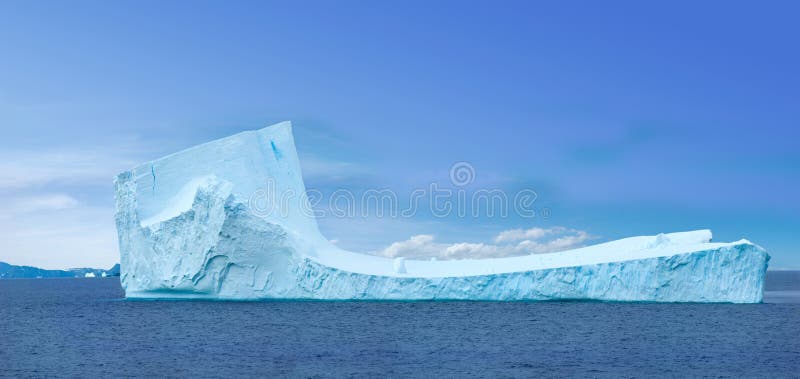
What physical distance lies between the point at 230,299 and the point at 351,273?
3.25 meters

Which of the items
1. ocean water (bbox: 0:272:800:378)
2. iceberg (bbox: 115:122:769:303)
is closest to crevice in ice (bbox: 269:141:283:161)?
iceberg (bbox: 115:122:769:303)

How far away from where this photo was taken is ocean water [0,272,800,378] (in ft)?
33.1

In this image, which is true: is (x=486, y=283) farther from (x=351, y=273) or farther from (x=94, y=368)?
(x=94, y=368)

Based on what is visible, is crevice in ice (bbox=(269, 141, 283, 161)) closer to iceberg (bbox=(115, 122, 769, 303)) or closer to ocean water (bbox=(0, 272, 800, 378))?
iceberg (bbox=(115, 122, 769, 303))

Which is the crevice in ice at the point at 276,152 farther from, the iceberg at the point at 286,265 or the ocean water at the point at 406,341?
the ocean water at the point at 406,341

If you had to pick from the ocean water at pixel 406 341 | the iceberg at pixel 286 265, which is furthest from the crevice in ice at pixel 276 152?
the ocean water at pixel 406 341

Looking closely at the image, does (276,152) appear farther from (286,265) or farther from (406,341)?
(406,341)

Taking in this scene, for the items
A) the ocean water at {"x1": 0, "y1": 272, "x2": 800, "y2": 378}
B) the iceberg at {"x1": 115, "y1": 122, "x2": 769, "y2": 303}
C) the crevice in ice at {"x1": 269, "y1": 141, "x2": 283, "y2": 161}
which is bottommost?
the ocean water at {"x1": 0, "y1": 272, "x2": 800, "y2": 378}

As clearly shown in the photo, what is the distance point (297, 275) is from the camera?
723 inches

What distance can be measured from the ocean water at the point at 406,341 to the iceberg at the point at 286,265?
0.48m

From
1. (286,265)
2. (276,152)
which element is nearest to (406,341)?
(286,265)

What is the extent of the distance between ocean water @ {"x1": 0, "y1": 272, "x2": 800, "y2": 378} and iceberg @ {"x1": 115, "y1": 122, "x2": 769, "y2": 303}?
0.48 meters

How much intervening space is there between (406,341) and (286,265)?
645 cm

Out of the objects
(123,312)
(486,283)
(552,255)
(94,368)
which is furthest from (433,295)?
(94,368)
